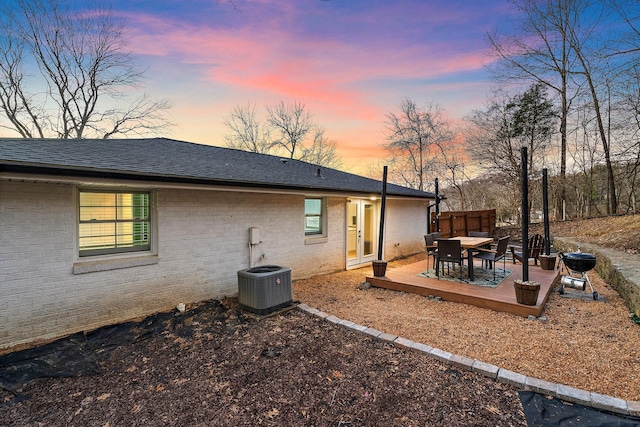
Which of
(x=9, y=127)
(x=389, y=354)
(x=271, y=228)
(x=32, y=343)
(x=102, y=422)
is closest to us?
(x=102, y=422)

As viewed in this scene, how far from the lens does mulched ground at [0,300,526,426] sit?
2.43 meters

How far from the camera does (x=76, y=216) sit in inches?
165

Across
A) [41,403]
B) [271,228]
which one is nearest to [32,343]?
[41,403]

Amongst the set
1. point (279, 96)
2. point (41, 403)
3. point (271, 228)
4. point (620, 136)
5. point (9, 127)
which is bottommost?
point (41, 403)

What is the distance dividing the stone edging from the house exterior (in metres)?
3.41

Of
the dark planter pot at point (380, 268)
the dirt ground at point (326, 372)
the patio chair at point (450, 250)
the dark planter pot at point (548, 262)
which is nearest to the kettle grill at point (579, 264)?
the dirt ground at point (326, 372)

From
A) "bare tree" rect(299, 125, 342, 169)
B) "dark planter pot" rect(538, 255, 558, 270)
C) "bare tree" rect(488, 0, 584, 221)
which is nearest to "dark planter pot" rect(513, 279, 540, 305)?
"dark planter pot" rect(538, 255, 558, 270)

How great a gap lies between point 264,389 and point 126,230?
3.65 m

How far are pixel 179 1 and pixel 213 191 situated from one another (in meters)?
3.44

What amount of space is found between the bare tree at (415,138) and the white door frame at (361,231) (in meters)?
12.4

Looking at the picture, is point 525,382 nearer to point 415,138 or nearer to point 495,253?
point 495,253

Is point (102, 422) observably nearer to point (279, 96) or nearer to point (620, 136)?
point (620, 136)

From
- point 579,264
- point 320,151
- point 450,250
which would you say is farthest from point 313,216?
point 320,151

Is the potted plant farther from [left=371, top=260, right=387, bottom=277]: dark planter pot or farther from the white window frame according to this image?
the white window frame
